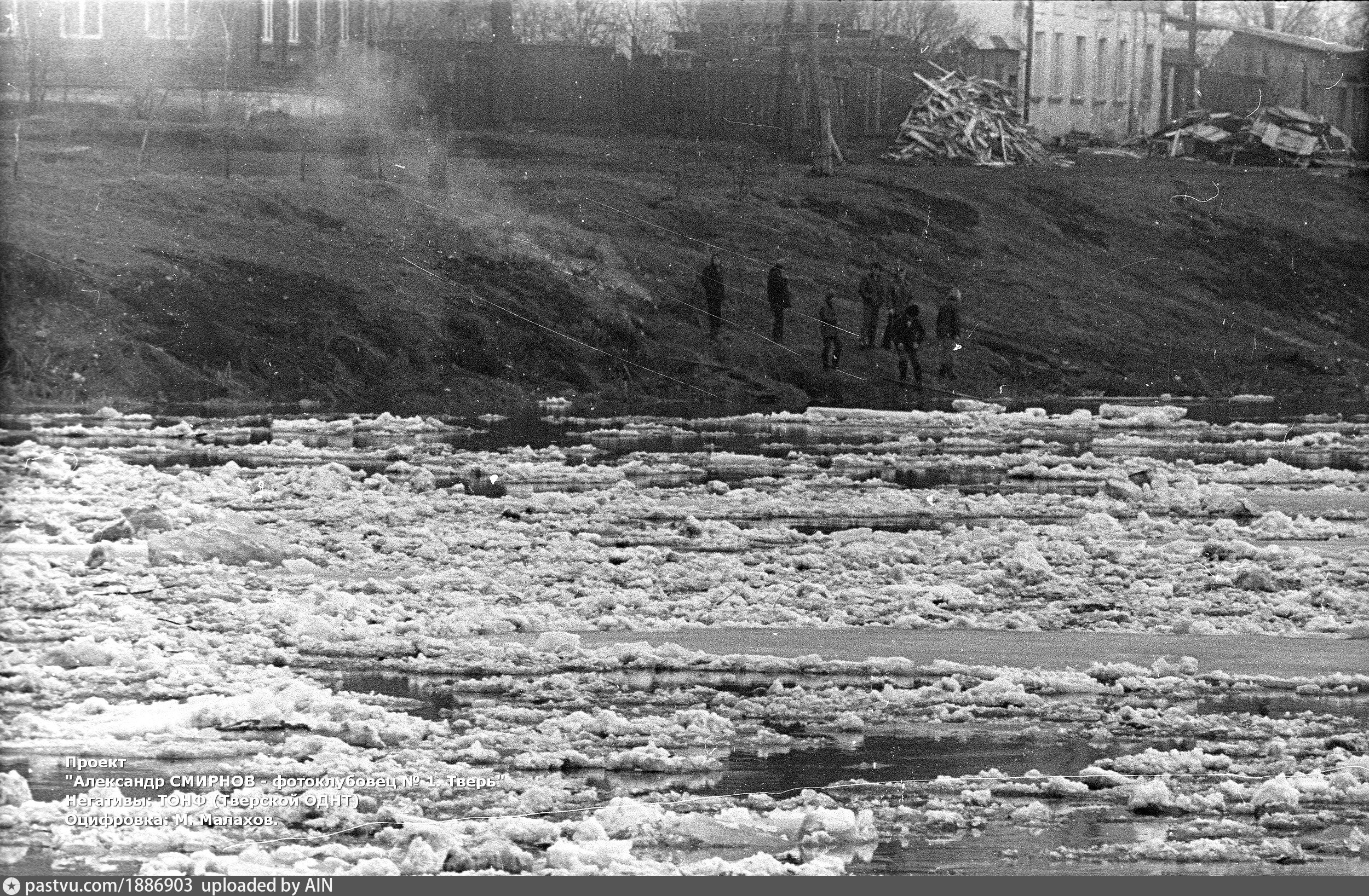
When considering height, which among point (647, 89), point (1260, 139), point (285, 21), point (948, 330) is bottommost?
point (948, 330)

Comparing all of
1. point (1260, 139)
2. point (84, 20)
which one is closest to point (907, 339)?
point (1260, 139)

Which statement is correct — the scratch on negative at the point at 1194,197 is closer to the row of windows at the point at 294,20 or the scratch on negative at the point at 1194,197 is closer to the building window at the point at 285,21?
the row of windows at the point at 294,20

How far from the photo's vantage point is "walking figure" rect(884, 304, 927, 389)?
1102 inches

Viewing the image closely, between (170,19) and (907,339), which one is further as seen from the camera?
(907,339)

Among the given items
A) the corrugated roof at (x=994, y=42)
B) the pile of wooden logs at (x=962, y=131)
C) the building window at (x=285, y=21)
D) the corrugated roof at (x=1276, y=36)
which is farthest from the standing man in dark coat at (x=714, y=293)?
the corrugated roof at (x=1276, y=36)

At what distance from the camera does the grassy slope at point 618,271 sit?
2488 cm

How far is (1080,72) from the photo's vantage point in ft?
94.9

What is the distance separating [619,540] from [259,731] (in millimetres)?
5569

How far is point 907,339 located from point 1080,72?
448cm

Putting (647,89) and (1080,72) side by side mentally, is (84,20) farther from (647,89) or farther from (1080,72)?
(1080,72)

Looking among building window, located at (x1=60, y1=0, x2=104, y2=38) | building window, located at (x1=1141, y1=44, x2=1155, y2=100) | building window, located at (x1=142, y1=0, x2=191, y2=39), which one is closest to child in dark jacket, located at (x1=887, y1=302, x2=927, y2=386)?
building window, located at (x1=1141, y1=44, x2=1155, y2=100)

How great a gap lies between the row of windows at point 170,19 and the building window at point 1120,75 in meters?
9.59

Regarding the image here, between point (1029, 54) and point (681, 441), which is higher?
point (1029, 54)
